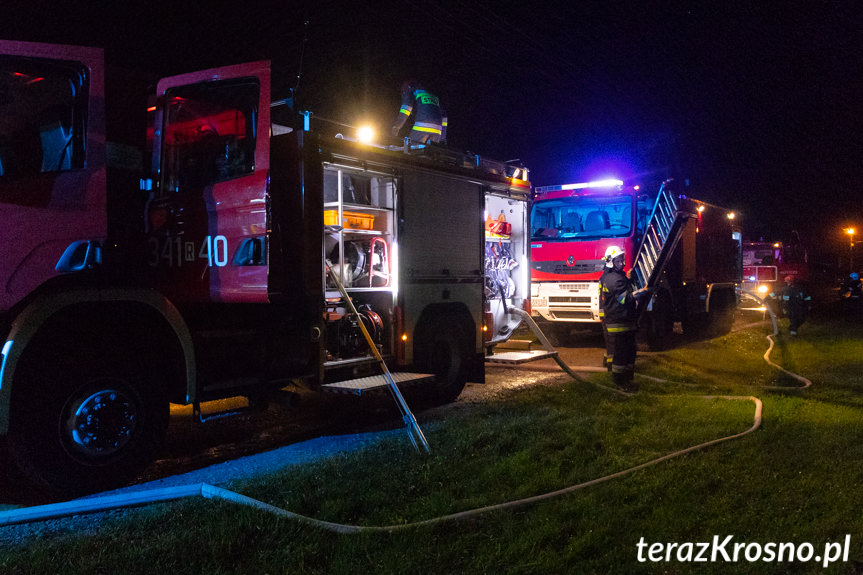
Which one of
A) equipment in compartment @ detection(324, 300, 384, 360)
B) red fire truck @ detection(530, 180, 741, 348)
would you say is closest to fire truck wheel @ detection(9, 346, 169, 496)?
equipment in compartment @ detection(324, 300, 384, 360)

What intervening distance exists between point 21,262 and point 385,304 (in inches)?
131

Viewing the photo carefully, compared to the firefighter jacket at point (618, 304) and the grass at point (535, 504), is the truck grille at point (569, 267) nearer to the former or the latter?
the firefighter jacket at point (618, 304)

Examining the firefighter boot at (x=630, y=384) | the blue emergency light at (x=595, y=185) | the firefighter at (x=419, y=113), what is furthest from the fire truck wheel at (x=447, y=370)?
the blue emergency light at (x=595, y=185)

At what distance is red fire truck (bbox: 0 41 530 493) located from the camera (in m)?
4.29

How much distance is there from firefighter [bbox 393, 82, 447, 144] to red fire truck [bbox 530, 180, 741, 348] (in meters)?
4.85

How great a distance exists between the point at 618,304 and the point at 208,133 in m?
5.06

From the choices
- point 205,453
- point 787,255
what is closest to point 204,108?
point 205,453

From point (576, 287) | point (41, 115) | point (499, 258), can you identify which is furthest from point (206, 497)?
point (576, 287)

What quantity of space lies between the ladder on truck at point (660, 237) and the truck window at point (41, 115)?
936 centimetres

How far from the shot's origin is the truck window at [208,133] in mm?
5215

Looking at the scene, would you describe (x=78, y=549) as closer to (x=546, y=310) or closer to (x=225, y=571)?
(x=225, y=571)

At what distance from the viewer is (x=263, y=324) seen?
17.9 feet

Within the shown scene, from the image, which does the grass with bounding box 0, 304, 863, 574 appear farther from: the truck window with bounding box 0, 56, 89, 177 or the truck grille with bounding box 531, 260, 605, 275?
the truck grille with bounding box 531, 260, 605, 275

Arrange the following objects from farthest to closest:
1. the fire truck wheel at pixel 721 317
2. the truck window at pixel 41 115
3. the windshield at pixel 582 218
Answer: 1. the fire truck wheel at pixel 721 317
2. the windshield at pixel 582 218
3. the truck window at pixel 41 115
